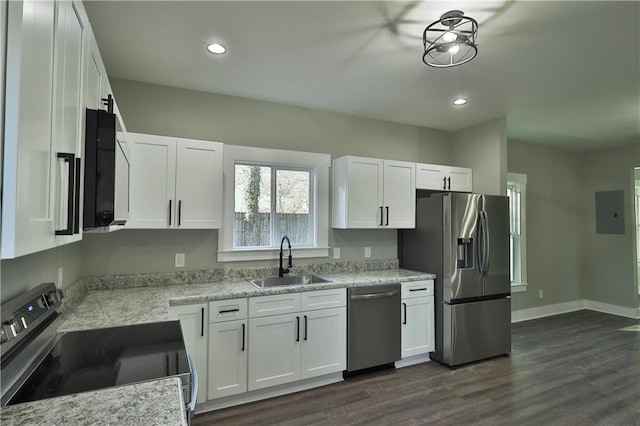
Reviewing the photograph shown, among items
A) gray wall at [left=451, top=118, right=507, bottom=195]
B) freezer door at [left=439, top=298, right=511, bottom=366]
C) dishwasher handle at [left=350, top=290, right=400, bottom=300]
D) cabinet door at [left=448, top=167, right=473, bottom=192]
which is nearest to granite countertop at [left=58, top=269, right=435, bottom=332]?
dishwasher handle at [left=350, top=290, right=400, bottom=300]

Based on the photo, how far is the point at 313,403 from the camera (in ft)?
→ 8.73

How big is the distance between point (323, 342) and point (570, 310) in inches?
195

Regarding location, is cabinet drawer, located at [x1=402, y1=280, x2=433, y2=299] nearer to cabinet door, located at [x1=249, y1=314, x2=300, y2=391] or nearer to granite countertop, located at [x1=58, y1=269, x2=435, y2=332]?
granite countertop, located at [x1=58, y1=269, x2=435, y2=332]

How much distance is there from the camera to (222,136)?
3.23 meters

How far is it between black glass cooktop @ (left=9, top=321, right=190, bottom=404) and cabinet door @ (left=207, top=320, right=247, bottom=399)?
89 centimetres

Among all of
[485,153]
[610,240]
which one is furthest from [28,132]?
[610,240]

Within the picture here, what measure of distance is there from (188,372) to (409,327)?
8.41 feet

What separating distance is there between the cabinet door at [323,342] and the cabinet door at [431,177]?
1751mm

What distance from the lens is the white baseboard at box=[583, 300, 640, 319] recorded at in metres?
5.18

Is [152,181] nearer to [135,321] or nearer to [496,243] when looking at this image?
[135,321]

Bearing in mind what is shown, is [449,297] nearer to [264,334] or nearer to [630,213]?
[264,334]

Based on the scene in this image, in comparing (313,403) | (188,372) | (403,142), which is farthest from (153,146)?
(403,142)

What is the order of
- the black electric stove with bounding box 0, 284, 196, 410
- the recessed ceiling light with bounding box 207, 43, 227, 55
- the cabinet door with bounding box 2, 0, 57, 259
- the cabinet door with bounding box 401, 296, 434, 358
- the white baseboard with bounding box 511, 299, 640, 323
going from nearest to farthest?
the cabinet door with bounding box 2, 0, 57, 259 < the black electric stove with bounding box 0, 284, 196, 410 < the recessed ceiling light with bounding box 207, 43, 227, 55 < the cabinet door with bounding box 401, 296, 434, 358 < the white baseboard with bounding box 511, 299, 640, 323

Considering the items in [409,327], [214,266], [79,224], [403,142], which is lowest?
[409,327]
